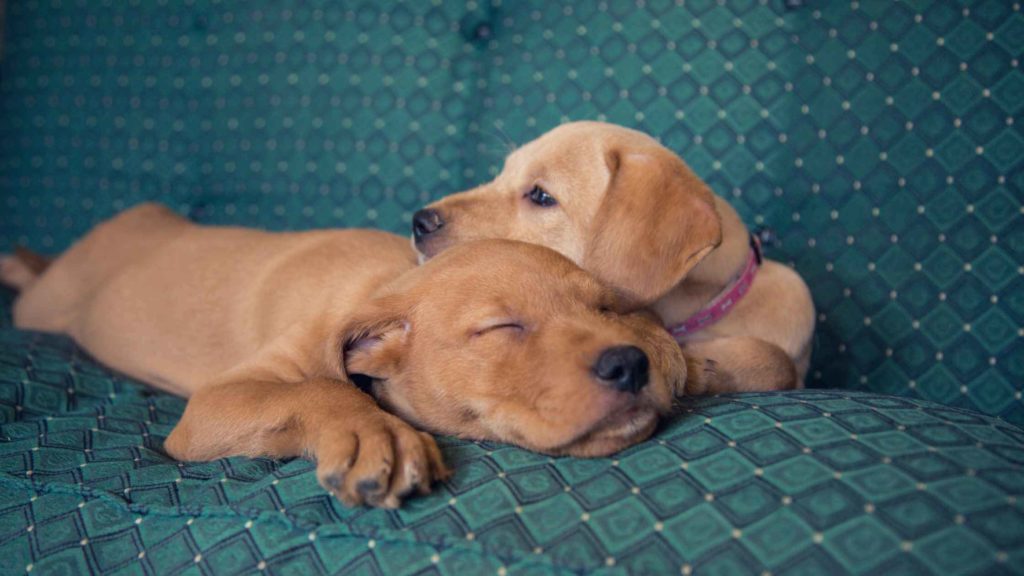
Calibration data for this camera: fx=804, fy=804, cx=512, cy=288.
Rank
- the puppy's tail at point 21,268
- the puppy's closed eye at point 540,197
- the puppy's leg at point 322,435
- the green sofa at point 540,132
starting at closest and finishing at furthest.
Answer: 1. the green sofa at point 540,132
2. the puppy's leg at point 322,435
3. the puppy's closed eye at point 540,197
4. the puppy's tail at point 21,268

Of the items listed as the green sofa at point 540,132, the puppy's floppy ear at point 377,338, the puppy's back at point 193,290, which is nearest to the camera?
the green sofa at point 540,132

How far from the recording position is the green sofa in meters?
1.58

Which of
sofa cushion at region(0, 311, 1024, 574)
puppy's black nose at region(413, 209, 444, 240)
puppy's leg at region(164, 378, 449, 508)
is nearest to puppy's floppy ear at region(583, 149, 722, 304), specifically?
sofa cushion at region(0, 311, 1024, 574)

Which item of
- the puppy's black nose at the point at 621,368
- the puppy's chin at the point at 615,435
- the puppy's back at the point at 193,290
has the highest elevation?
the puppy's black nose at the point at 621,368

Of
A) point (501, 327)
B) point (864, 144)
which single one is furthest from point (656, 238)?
point (864, 144)

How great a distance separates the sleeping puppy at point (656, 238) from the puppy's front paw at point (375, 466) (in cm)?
90

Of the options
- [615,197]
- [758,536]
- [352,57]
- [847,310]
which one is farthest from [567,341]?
[352,57]

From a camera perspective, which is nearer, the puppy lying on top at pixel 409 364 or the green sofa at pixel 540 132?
the green sofa at pixel 540 132

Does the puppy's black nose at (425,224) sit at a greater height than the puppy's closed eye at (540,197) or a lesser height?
lesser

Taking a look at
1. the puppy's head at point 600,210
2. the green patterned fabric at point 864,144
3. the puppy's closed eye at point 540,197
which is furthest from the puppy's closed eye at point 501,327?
the green patterned fabric at point 864,144

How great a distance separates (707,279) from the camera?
276 centimetres

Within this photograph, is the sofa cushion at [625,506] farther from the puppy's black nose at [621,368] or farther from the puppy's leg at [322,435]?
the puppy's black nose at [621,368]

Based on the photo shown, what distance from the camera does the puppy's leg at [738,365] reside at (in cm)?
235

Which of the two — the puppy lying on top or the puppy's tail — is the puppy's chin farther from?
the puppy's tail
